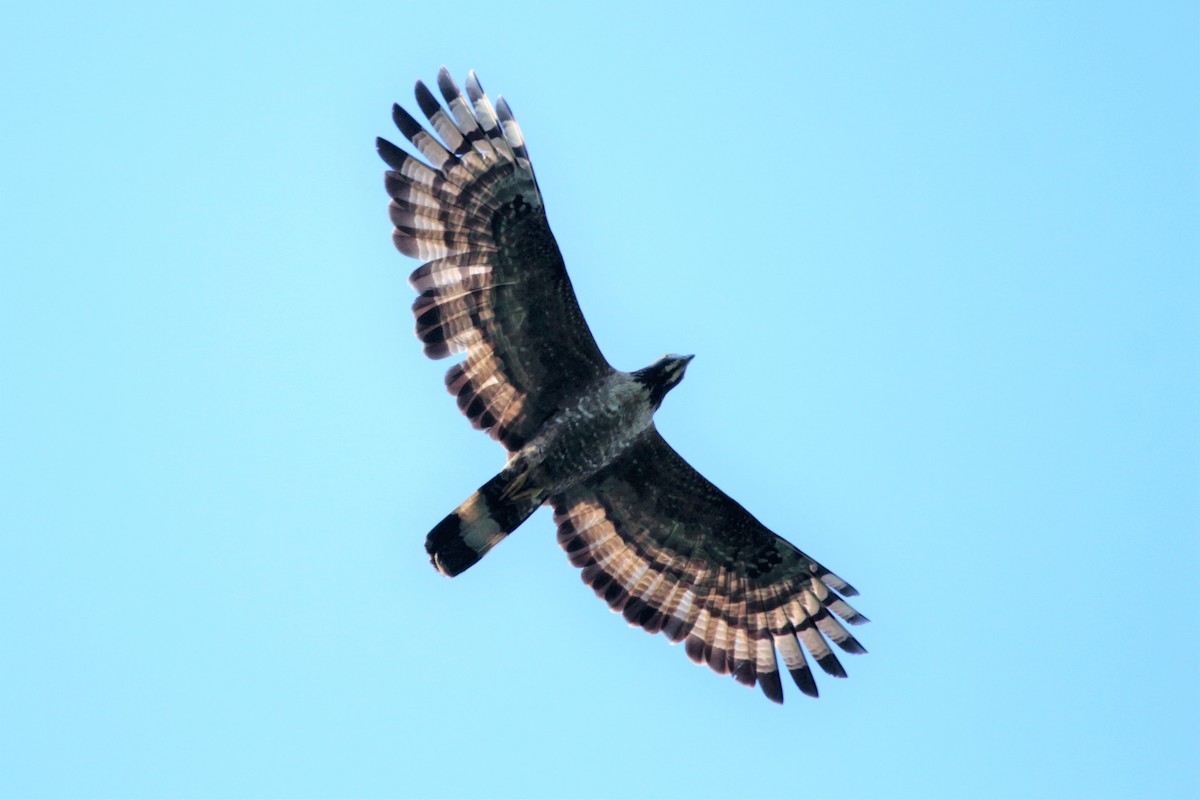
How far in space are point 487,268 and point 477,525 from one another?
2.09 metres

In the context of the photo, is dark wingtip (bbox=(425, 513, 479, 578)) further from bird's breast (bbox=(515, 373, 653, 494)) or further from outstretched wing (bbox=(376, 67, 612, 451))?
outstretched wing (bbox=(376, 67, 612, 451))

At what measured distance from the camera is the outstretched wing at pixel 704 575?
45.3 ft

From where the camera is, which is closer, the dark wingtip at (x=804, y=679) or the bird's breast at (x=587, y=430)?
the bird's breast at (x=587, y=430)

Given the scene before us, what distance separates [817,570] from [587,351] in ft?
9.34

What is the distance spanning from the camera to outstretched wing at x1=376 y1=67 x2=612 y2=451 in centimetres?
1285

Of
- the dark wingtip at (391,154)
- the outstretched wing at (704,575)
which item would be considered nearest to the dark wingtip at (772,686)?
the outstretched wing at (704,575)

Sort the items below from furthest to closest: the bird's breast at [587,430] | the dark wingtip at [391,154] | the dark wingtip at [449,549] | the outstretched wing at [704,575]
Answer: the outstretched wing at [704,575]
the bird's breast at [587,430]
the dark wingtip at [391,154]
the dark wingtip at [449,549]

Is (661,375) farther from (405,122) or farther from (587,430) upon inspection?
(405,122)

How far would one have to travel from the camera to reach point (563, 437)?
42.9ft

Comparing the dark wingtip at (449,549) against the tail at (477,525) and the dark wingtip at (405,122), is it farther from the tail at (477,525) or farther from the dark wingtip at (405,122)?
the dark wingtip at (405,122)

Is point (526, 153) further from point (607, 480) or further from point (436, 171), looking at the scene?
point (607, 480)

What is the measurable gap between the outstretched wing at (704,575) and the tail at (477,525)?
0.88 m

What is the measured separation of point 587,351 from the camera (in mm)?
13234

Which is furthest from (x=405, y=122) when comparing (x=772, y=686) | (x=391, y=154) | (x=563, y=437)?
(x=772, y=686)
